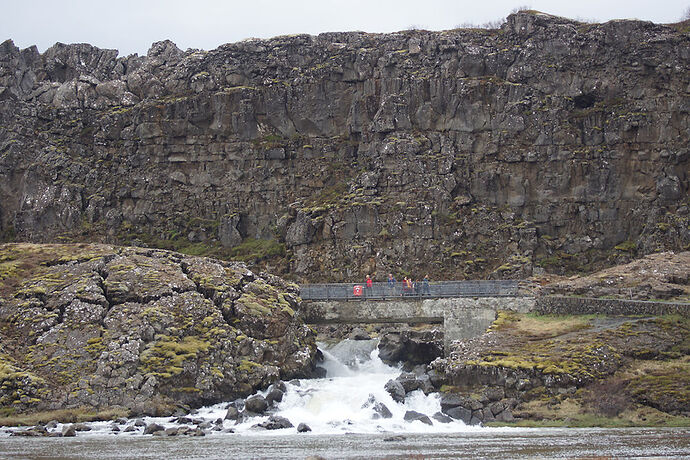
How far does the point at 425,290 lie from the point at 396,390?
47.0 ft

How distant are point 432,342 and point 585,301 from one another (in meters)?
14.6

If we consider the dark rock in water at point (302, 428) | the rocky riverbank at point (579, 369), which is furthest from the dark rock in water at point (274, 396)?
the rocky riverbank at point (579, 369)

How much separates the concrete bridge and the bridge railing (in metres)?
0.52

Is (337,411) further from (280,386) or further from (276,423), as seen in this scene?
(276,423)

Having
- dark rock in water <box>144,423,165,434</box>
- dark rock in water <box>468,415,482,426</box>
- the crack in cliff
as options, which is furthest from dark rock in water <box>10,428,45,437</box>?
dark rock in water <box>468,415,482,426</box>

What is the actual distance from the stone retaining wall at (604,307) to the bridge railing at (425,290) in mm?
3162

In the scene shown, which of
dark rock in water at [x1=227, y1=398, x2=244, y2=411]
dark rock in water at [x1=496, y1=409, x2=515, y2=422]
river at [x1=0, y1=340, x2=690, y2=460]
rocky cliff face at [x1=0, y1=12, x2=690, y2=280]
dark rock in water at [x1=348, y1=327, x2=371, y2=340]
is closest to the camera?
river at [x1=0, y1=340, x2=690, y2=460]

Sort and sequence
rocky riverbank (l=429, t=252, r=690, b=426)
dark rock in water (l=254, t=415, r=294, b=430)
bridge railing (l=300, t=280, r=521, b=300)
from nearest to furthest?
dark rock in water (l=254, t=415, r=294, b=430), rocky riverbank (l=429, t=252, r=690, b=426), bridge railing (l=300, t=280, r=521, b=300)

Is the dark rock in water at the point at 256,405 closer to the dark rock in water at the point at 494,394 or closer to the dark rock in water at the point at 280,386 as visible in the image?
the dark rock in water at the point at 280,386

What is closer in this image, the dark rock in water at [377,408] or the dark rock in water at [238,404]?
the dark rock in water at [377,408]

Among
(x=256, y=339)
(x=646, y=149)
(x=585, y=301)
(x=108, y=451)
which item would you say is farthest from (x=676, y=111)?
(x=108, y=451)

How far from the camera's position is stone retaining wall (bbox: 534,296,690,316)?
198ft

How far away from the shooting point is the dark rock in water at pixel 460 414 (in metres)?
52.7

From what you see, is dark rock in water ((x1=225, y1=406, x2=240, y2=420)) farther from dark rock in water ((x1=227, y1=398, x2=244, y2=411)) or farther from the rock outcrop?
the rock outcrop
